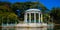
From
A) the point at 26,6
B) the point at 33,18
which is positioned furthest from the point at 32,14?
the point at 26,6

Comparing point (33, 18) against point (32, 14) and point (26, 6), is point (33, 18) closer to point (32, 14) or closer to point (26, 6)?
point (32, 14)

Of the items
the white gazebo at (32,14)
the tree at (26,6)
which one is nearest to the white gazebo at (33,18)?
the white gazebo at (32,14)

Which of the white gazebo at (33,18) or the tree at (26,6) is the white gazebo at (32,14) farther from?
the tree at (26,6)

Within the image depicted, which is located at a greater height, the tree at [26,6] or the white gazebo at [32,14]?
the tree at [26,6]

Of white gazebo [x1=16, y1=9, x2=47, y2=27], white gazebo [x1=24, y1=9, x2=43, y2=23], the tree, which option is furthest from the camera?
the tree

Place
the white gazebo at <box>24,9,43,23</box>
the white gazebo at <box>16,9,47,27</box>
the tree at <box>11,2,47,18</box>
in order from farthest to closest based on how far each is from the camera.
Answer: the tree at <box>11,2,47,18</box>, the white gazebo at <box>24,9,43,23</box>, the white gazebo at <box>16,9,47,27</box>

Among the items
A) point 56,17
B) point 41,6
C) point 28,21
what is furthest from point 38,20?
point 41,6

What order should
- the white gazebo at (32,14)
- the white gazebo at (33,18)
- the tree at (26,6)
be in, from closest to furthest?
1. the white gazebo at (33,18)
2. the white gazebo at (32,14)
3. the tree at (26,6)

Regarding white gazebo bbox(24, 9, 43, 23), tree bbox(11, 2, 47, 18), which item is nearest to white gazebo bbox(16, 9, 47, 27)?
white gazebo bbox(24, 9, 43, 23)

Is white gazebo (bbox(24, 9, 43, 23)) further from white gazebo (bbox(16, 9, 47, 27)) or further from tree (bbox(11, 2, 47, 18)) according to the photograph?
tree (bbox(11, 2, 47, 18))

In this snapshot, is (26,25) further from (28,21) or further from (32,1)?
(32,1)

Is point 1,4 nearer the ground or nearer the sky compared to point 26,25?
nearer the sky

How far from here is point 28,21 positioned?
7.08 meters

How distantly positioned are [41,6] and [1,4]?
6.32ft
